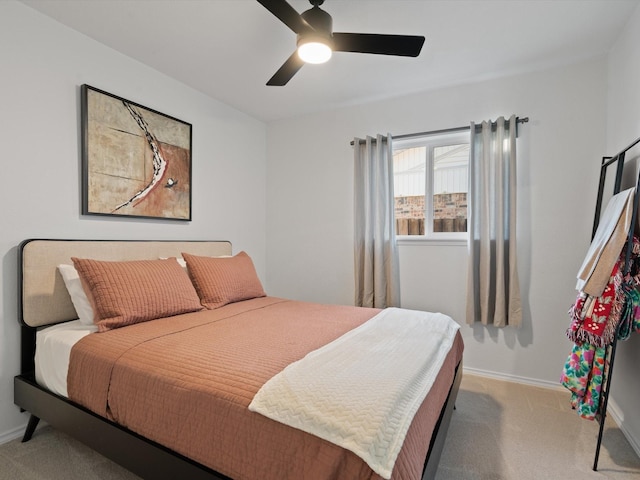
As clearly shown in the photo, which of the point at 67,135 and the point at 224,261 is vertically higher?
the point at 67,135

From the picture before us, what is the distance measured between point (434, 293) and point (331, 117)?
2.05m

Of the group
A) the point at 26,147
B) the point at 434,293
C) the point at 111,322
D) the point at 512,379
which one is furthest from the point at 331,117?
the point at 512,379

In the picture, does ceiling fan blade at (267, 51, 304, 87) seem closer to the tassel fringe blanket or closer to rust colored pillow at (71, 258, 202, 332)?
rust colored pillow at (71, 258, 202, 332)

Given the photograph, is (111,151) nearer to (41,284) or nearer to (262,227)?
(41,284)

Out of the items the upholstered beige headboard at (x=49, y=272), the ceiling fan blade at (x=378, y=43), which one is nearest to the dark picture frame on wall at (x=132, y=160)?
the upholstered beige headboard at (x=49, y=272)

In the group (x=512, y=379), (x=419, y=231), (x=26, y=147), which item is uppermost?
(x=26, y=147)

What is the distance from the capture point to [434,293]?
3021 mm

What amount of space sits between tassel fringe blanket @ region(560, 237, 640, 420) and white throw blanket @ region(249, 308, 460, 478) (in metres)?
0.93

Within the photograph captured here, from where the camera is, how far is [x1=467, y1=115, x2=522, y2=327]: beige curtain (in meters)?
2.63

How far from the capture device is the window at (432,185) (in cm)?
300

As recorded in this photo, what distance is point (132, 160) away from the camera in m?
2.49

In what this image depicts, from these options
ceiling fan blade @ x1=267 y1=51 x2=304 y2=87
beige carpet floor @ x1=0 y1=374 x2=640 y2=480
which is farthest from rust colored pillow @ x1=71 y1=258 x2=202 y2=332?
ceiling fan blade @ x1=267 y1=51 x2=304 y2=87

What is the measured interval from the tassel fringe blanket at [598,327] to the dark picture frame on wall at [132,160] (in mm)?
2928

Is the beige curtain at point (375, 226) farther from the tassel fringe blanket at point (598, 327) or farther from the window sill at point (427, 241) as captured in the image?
the tassel fringe blanket at point (598, 327)
